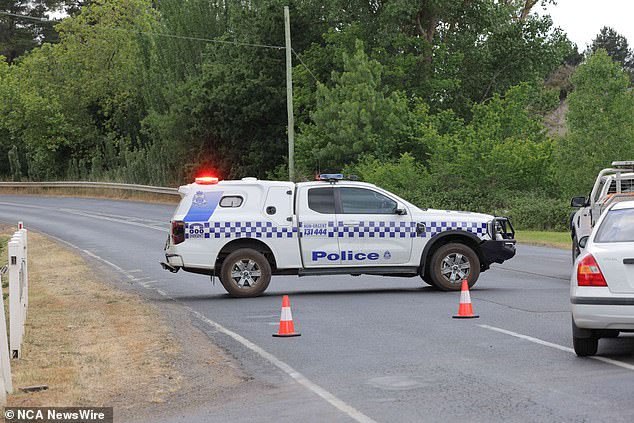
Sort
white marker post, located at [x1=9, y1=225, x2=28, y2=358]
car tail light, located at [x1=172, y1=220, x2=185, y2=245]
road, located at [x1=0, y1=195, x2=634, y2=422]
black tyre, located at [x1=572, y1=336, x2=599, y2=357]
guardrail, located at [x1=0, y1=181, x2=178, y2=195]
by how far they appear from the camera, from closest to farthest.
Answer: road, located at [x1=0, y1=195, x2=634, y2=422], black tyre, located at [x1=572, y1=336, x2=599, y2=357], white marker post, located at [x1=9, y1=225, x2=28, y2=358], car tail light, located at [x1=172, y1=220, x2=185, y2=245], guardrail, located at [x1=0, y1=181, x2=178, y2=195]

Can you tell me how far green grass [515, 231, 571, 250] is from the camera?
30.7 m

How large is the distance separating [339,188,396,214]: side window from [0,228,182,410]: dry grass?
371 centimetres

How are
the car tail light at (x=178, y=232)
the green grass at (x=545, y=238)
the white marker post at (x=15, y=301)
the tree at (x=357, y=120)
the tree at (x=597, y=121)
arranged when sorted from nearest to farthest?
1. the white marker post at (x=15, y=301)
2. the car tail light at (x=178, y=232)
3. the green grass at (x=545, y=238)
4. the tree at (x=597, y=121)
5. the tree at (x=357, y=120)

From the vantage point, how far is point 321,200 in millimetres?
18469

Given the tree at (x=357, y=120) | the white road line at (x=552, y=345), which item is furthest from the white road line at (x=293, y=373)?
the tree at (x=357, y=120)

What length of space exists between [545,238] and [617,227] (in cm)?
2206

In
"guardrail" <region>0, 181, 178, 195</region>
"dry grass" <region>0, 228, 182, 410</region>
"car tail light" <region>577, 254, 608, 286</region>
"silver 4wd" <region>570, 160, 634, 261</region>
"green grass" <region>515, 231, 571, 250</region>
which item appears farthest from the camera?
"guardrail" <region>0, 181, 178, 195</region>

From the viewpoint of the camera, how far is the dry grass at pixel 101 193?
55031 millimetres

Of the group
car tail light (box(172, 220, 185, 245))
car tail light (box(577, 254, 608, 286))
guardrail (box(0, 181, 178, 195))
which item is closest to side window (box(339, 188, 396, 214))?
car tail light (box(172, 220, 185, 245))

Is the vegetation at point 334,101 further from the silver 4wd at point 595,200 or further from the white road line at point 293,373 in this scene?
the white road line at point 293,373

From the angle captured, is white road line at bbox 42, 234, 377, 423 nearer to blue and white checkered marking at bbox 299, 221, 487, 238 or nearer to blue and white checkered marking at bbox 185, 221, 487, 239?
blue and white checkered marking at bbox 185, 221, 487, 239

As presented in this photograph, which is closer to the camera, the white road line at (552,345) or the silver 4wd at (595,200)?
the white road line at (552,345)

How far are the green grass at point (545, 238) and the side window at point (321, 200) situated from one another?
12571 mm

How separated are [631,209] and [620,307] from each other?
1.46 metres
